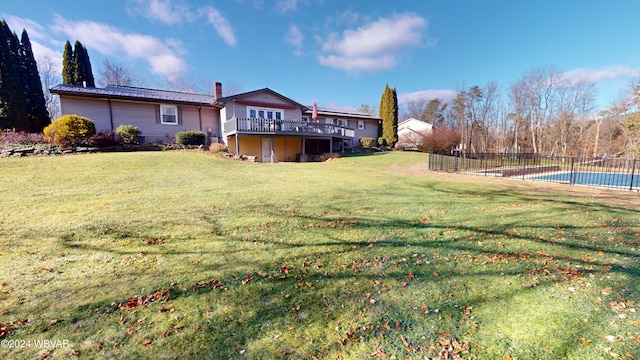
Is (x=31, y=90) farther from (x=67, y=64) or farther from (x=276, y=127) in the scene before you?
(x=276, y=127)

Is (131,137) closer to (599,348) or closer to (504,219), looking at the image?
(504,219)

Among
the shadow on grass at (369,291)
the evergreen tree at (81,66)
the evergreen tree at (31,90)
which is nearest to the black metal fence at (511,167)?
the shadow on grass at (369,291)

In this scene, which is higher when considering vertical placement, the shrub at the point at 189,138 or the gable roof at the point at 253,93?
the gable roof at the point at 253,93

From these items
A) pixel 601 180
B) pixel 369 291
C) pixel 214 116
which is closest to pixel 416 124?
pixel 601 180

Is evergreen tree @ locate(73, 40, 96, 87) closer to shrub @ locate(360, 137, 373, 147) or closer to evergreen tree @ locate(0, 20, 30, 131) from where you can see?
evergreen tree @ locate(0, 20, 30, 131)

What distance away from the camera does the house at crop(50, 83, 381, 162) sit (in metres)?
16.9

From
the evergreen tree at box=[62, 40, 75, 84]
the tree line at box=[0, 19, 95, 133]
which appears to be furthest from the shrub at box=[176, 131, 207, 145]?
the evergreen tree at box=[62, 40, 75, 84]

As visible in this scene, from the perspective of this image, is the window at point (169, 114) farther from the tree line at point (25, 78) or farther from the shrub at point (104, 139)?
the tree line at point (25, 78)

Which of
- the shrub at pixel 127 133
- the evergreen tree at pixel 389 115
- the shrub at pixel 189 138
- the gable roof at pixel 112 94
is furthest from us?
the evergreen tree at pixel 389 115

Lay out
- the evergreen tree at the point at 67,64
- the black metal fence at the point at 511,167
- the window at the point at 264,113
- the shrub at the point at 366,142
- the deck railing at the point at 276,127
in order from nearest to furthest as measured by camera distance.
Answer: the black metal fence at the point at 511,167
the deck railing at the point at 276,127
the window at the point at 264,113
the evergreen tree at the point at 67,64
the shrub at the point at 366,142

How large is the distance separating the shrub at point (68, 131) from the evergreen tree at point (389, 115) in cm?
2687

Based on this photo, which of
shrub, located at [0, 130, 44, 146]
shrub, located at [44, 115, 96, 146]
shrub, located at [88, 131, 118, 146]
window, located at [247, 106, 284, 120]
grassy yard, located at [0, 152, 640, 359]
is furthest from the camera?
window, located at [247, 106, 284, 120]

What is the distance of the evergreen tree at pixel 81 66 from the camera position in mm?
25578

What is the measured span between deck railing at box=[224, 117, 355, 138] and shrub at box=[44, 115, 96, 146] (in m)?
7.78
